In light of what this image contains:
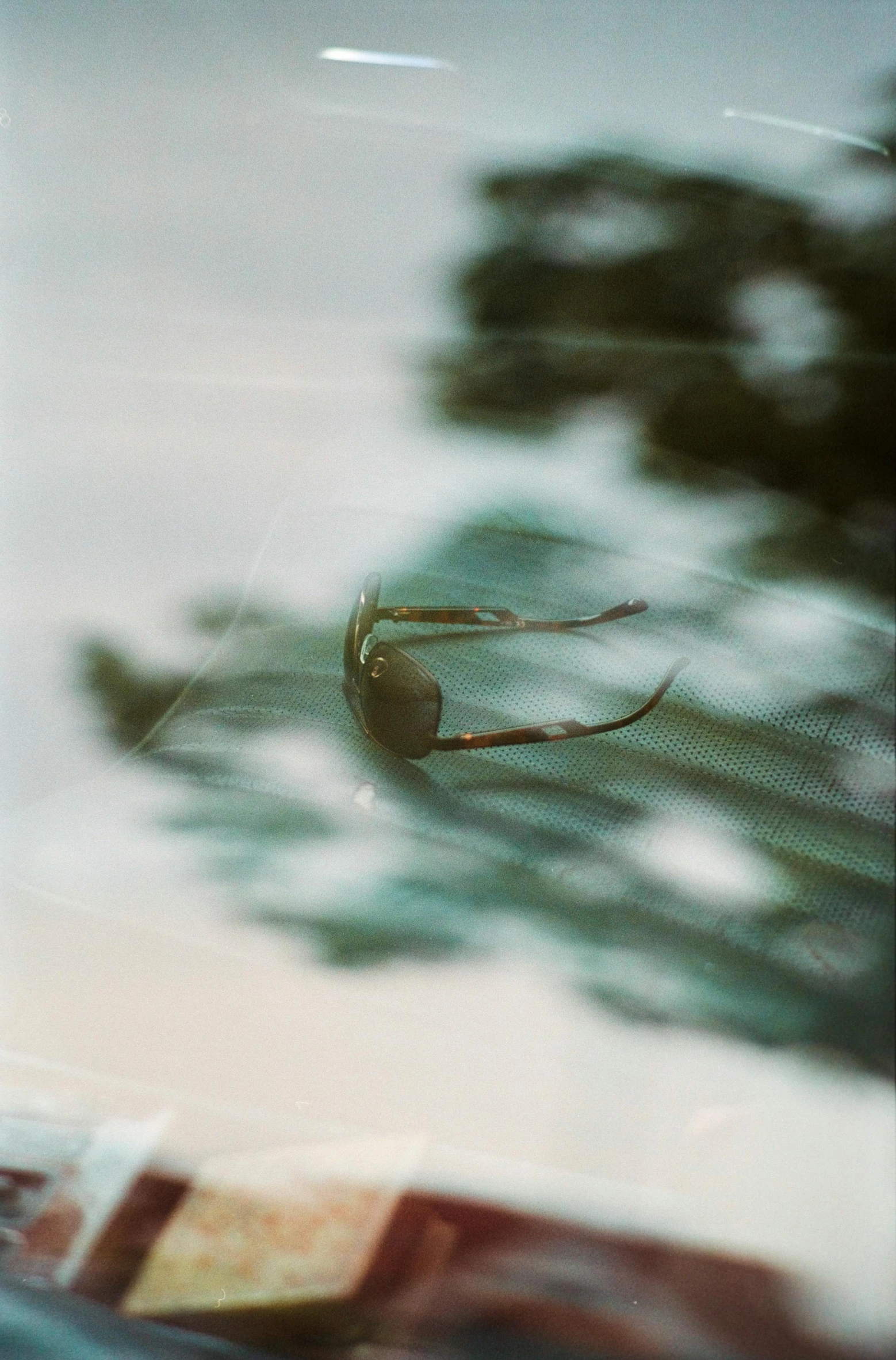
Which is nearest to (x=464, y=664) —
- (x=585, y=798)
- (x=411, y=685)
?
(x=411, y=685)

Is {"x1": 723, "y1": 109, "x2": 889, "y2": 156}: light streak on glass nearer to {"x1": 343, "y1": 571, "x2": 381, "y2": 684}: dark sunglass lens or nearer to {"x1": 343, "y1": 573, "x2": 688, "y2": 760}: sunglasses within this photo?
{"x1": 343, "y1": 573, "x2": 688, "y2": 760}: sunglasses

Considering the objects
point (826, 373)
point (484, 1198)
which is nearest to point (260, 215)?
point (826, 373)

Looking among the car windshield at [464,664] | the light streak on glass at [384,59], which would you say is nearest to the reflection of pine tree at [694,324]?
the car windshield at [464,664]

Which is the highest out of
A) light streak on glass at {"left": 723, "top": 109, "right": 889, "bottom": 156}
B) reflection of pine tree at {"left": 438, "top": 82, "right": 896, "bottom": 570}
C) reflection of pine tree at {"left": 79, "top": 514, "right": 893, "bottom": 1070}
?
light streak on glass at {"left": 723, "top": 109, "right": 889, "bottom": 156}

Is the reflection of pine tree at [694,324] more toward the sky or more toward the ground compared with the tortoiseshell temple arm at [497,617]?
more toward the sky

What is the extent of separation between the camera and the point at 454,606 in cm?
149

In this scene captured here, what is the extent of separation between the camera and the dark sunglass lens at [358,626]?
1.51 metres

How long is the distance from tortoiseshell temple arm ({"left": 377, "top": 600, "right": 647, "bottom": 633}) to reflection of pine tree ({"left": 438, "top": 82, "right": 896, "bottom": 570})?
167 millimetres

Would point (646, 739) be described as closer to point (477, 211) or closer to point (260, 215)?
point (477, 211)

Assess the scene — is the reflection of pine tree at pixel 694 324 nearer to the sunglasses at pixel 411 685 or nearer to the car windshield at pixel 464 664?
the car windshield at pixel 464 664

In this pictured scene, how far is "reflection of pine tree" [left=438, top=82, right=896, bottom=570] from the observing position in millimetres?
1257

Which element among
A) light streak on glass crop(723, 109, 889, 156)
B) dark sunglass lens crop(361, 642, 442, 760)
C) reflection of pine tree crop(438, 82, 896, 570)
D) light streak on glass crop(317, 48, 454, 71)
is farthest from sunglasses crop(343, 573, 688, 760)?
light streak on glass crop(317, 48, 454, 71)

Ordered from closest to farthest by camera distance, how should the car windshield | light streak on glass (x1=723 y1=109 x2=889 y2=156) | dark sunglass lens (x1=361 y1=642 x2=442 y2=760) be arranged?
the car windshield < light streak on glass (x1=723 y1=109 x2=889 y2=156) < dark sunglass lens (x1=361 y1=642 x2=442 y2=760)

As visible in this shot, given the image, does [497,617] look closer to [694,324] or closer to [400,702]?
[400,702]
